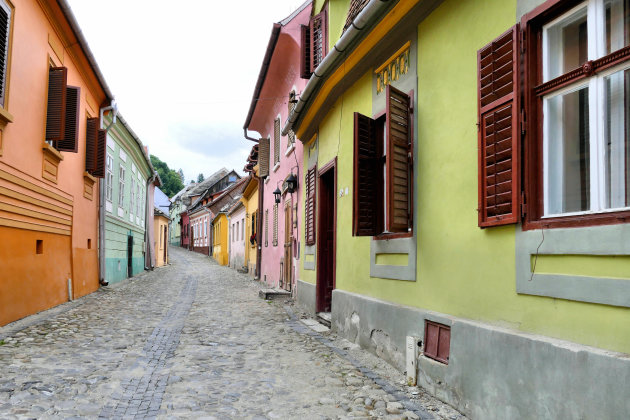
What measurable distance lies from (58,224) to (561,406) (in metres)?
9.76

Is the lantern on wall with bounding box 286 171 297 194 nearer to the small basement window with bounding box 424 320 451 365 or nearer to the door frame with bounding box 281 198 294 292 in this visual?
the door frame with bounding box 281 198 294 292

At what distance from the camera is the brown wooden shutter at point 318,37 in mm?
10234

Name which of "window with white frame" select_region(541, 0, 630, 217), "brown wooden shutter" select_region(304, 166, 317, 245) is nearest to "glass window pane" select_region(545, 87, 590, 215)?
"window with white frame" select_region(541, 0, 630, 217)

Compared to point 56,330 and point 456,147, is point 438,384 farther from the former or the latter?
point 56,330

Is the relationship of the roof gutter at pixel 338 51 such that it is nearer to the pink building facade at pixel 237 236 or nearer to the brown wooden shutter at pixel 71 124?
the brown wooden shutter at pixel 71 124

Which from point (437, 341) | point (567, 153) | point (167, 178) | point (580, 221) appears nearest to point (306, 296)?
point (437, 341)

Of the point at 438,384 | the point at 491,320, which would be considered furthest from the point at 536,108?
the point at 438,384

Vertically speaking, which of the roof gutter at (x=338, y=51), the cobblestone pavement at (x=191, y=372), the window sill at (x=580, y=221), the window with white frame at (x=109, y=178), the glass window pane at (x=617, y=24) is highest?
the roof gutter at (x=338, y=51)

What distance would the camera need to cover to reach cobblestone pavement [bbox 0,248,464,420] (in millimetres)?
4180

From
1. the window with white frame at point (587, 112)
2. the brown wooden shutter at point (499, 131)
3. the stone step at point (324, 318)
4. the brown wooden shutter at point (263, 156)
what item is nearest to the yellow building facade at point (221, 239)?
the brown wooden shutter at point (263, 156)

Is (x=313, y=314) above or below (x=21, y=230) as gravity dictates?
below

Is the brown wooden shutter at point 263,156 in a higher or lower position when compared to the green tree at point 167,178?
lower

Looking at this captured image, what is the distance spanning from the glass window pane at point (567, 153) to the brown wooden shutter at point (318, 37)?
24.1 feet

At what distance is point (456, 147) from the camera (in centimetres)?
450
